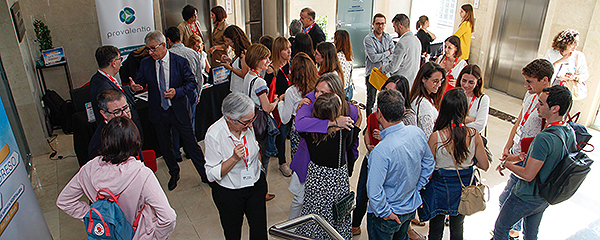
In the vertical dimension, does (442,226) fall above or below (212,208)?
above

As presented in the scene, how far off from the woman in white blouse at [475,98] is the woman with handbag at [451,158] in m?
1.06

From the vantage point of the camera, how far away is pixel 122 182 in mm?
2328

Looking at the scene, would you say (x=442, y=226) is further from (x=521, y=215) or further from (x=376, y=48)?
(x=376, y=48)

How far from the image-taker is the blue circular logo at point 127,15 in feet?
21.2

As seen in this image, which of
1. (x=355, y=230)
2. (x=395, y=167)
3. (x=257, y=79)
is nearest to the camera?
(x=395, y=167)

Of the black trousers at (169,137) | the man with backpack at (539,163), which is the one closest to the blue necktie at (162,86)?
the black trousers at (169,137)

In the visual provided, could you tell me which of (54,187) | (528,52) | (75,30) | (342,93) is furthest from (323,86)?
(528,52)

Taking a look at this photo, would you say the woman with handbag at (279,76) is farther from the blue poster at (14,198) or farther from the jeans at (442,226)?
the blue poster at (14,198)

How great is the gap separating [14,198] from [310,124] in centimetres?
220

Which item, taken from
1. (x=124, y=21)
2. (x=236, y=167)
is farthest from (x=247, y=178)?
(x=124, y=21)

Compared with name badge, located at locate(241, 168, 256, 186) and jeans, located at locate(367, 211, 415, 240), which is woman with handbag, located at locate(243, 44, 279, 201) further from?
jeans, located at locate(367, 211, 415, 240)

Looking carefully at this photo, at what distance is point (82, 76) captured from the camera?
6914 millimetres

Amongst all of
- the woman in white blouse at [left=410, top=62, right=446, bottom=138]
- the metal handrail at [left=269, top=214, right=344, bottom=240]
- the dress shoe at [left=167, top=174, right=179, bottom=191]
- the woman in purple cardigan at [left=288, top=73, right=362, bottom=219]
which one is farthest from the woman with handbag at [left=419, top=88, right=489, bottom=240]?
the dress shoe at [left=167, top=174, right=179, bottom=191]

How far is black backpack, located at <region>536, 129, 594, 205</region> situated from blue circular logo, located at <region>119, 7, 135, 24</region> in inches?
246
